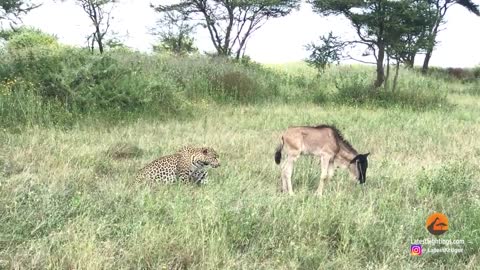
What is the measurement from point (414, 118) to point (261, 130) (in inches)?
185

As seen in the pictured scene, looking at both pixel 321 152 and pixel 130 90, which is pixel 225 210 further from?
pixel 130 90

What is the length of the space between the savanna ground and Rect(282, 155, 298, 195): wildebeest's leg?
16 cm

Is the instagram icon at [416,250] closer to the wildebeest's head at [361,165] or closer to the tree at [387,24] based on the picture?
the wildebeest's head at [361,165]

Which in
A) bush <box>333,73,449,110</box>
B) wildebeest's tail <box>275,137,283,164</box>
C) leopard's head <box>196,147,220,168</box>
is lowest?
bush <box>333,73,449,110</box>

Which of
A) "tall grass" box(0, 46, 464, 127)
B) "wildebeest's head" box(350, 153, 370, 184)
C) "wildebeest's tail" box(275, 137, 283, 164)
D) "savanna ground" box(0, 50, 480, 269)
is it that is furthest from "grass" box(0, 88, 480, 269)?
"tall grass" box(0, 46, 464, 127)

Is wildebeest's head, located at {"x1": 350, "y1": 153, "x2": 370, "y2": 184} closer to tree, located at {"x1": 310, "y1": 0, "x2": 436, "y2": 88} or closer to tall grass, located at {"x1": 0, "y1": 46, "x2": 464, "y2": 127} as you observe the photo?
tall grass, located at {"x1": 0, "y1": 46, "x2": 464, "y2": 127}

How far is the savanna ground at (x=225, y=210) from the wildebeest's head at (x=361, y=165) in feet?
0.52

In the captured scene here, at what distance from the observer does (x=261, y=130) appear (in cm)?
1111

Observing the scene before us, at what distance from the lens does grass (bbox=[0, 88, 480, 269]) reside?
3.93 metres

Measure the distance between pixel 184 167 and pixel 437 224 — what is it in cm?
321

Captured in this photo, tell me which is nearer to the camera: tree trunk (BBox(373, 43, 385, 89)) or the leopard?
the leopard

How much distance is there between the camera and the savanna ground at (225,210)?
3.94m

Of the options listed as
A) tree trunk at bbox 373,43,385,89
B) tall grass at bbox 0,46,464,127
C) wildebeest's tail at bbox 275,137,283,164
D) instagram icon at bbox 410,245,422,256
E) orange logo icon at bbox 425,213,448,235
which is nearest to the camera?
instagram icon at bbox 410,245,422,256

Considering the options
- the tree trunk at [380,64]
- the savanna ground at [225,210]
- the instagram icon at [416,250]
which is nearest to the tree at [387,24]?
the tree trunk at [380,64]
